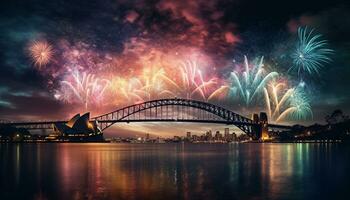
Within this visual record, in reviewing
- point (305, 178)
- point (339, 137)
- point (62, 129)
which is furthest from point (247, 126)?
point (305, 178)

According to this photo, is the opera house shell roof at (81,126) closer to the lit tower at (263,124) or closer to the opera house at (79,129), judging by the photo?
the opera house at (79,129)

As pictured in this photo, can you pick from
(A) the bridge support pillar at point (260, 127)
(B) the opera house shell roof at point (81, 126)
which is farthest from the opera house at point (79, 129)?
(A) the bridge support pillar at point (260, 127)

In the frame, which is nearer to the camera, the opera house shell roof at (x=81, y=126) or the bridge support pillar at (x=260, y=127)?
the bridge support pillar at (x=260, y=127)

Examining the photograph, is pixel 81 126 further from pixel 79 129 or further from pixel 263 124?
pixel 263 124

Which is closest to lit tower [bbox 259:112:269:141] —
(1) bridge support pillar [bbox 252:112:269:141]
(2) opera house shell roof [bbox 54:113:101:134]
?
(1) bridge support pillar [bbox 252:112:269:141]

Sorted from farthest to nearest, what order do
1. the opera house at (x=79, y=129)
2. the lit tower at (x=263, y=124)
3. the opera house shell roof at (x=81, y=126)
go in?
1. the opera house at (x=79, y=129)
2. the opera house shell roof at (x=81, y=126)
3. the lit tower at (x=263, y=124)

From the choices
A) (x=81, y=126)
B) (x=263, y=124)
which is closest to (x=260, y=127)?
(x=263, y=124)

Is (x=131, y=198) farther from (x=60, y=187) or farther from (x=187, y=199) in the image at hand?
(x=60, y=187)

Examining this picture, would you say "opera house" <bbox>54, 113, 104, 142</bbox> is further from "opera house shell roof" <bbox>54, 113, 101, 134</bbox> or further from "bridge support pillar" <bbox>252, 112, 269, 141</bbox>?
"bridge support pillar" <bbox>252, 112, 269, 141</bbox>
